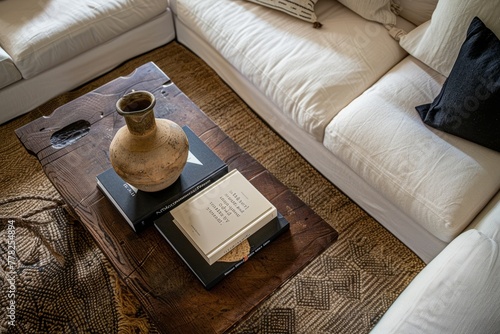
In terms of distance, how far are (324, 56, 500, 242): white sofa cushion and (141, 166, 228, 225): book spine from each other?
0.47 m

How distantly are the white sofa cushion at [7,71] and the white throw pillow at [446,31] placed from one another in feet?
5.02

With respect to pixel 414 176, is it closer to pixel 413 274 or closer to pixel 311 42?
pixel 413 274

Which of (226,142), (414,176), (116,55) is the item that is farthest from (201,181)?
(116,55)

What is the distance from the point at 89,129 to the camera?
1.50 metres

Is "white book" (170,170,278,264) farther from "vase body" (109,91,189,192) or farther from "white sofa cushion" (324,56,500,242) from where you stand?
"white sofa cushion" (324,56,500,242)

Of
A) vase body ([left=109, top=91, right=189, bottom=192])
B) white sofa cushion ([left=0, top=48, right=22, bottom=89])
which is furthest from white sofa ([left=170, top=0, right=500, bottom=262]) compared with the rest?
white sofa cushion ([left=0, top=48, right=22, bottom=89])

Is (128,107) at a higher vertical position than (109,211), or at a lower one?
higher

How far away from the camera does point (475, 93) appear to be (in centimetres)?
139

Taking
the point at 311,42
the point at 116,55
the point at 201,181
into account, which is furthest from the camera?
the point at 116,55

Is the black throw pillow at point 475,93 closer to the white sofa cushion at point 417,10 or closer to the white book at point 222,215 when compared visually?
the white sofa cushion at point 417,10

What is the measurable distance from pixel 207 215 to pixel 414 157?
69 cm

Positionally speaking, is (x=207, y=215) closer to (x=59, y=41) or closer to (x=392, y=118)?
(x=392, y=118)

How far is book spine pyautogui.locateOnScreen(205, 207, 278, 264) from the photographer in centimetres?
117

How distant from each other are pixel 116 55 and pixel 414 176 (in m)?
1.47
